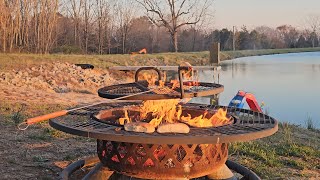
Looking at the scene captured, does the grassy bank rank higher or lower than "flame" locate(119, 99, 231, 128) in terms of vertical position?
higher

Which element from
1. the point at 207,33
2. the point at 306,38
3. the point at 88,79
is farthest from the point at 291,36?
the point at 88,79

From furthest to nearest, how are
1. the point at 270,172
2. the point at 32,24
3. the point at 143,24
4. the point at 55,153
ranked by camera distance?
the point at 143,24
the point at 32,24
the point at 55,153
the point at 270,172

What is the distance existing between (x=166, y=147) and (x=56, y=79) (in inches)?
420

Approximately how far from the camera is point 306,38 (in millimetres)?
65375

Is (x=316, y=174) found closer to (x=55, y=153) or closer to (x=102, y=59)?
(x=55, y=153)

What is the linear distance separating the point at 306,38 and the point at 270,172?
66.1 metres

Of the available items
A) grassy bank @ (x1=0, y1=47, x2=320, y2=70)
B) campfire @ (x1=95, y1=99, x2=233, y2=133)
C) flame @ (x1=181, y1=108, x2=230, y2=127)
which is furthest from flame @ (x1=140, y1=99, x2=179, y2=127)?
grassy bank @ (x1=0, y1=47, x2=320, y2=70)

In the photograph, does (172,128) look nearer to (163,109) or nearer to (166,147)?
(166,147)

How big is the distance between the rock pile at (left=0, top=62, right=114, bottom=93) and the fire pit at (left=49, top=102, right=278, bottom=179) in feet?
26.4

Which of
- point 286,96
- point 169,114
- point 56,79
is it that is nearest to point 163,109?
point 169,114

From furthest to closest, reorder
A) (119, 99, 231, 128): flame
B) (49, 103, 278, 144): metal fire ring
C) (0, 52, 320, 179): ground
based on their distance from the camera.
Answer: (0, 52, 320, 179): ground < (119, 99, 231, 128): flame < (49, 103, 278, 144): metal fire ring

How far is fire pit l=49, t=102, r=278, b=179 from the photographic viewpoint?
2.28 m

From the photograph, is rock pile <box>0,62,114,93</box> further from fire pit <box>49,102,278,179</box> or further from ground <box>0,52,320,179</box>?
fire pit <box>49,102,278,179</box>

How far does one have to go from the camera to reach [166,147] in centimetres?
253
